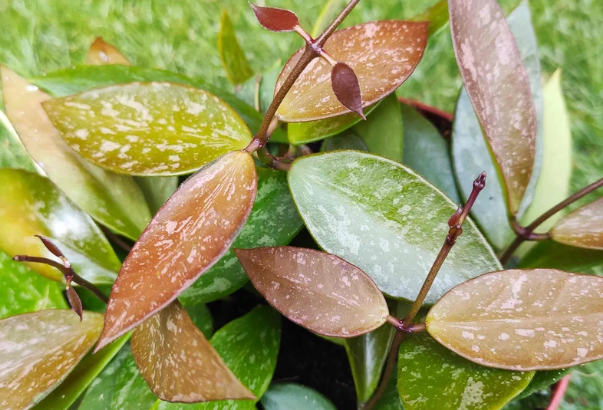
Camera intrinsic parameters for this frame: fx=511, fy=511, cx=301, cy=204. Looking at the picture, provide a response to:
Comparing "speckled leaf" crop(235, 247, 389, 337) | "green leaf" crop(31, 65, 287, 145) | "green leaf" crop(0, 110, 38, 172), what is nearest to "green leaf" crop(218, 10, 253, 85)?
"green leaf" crop(31, 65, 287, 145)

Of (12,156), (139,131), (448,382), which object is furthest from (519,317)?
(12,156)

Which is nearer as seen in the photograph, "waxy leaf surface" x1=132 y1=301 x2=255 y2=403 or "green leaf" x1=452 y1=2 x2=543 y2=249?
"waxy leaf surface" x1=132 y1=301 x2=255 y2=403

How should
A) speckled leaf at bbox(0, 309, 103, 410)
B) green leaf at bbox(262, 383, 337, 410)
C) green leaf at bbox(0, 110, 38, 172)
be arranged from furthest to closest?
green leaf at bbox(0, 110, 38, 172) → green leaf at bbox(262, 383, 337, 410) → speckled leaf at bbox(0, 309, 103, 410)

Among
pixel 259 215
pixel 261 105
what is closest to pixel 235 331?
pixel 259 215

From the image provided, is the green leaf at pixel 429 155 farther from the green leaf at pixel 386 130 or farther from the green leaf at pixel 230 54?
the green leaf at pixel 230 54

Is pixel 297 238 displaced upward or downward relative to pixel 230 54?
downward

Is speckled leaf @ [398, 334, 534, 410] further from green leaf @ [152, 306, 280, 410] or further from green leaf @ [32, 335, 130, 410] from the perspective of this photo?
green leaf @ [32, 335, 130, 410]

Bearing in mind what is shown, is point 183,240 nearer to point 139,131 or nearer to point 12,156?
point 139,131

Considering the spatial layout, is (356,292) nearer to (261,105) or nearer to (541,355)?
(541,355)
